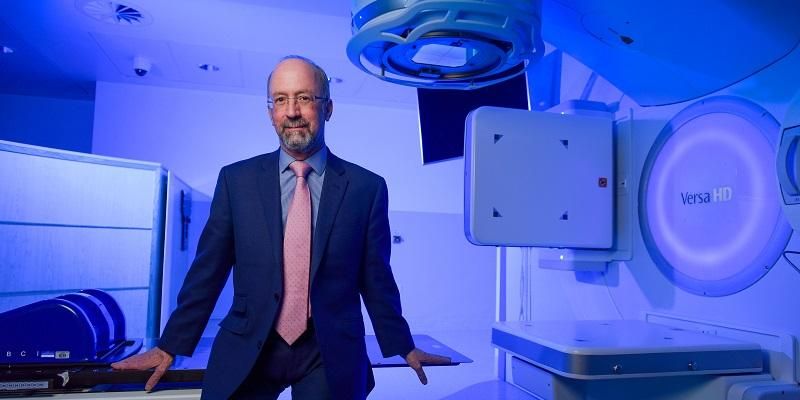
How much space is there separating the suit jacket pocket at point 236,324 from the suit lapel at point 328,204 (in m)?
Answer: 0.18

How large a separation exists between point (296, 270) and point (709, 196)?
1.25 m

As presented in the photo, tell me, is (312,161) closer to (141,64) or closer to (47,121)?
(141,64)

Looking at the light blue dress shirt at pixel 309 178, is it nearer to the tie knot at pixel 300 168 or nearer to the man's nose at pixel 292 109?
the tie knot at pixel 300 168

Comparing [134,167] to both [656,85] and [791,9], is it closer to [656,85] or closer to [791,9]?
[656,85]

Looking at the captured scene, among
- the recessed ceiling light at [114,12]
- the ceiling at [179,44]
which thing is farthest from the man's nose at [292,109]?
the recessed ceiling light at [114,12]

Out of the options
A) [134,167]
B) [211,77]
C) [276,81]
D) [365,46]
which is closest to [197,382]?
[276,81]

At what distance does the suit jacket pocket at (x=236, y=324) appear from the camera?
46.9 inches

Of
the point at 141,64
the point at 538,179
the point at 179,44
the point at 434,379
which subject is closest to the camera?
the point at 538,179

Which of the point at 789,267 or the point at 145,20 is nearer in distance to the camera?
the point at 789,267

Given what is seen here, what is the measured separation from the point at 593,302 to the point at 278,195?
1.47 meters

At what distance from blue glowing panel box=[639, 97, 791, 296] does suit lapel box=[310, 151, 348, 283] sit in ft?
3.58

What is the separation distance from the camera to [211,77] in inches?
188

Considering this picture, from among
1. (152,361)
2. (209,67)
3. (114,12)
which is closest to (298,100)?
(152,361)

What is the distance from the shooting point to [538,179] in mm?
1809
